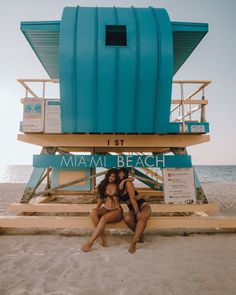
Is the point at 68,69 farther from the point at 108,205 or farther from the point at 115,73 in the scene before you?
the point at 108,205

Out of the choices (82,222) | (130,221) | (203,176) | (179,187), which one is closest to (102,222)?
(130,221)

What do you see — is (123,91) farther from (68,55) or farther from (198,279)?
(198,279)

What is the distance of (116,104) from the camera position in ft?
16.4

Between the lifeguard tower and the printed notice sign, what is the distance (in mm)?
22

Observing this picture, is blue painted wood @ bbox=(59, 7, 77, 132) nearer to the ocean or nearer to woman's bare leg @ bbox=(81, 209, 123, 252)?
woman's bare leg @ bbox=(81, 209, 123, 252)

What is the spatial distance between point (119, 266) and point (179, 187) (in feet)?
8.06

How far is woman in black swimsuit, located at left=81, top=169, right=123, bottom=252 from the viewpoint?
397cm

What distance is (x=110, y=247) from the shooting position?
151 inches

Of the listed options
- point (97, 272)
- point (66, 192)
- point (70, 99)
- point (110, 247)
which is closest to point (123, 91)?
point (70, 99)

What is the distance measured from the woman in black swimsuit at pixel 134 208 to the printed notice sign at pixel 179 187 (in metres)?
0.88

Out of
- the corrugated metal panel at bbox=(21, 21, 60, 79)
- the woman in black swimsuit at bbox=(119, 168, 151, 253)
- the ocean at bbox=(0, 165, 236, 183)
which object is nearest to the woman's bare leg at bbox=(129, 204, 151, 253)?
the woman in black swimsuit at bbox=(119, 168, 151, 253)

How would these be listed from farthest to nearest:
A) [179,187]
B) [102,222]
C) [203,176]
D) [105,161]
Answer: [203,176] → [105,161] → [179,187] → [102,222]

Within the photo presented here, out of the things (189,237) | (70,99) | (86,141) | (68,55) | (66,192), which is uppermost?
(68,55)

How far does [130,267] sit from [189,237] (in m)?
1.82
